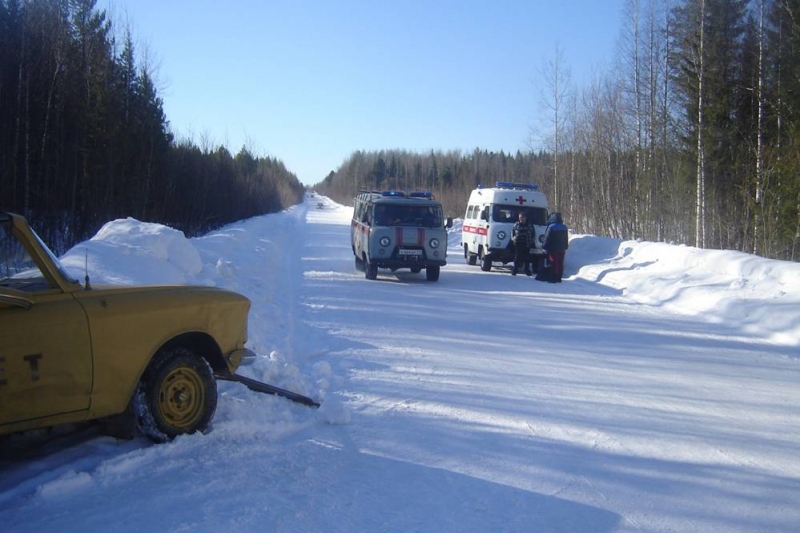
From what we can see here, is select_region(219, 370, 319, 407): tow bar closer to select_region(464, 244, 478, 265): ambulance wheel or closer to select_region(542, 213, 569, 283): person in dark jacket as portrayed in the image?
select_region(542, 213, 569, 283): person in dark jacket

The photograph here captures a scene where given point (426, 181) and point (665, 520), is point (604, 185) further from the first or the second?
point (426, 181)

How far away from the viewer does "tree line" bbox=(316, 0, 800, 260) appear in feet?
77.0

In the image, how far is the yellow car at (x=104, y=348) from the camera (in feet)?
14.5

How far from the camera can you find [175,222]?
3144cm

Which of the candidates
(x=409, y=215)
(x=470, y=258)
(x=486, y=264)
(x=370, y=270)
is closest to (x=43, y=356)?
(x=370, y=270)

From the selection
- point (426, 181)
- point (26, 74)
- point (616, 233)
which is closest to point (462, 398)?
point (26, 74)

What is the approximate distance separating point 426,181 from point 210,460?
310 ft

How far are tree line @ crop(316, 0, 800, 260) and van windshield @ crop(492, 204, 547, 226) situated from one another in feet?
23.4

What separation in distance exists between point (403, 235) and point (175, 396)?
1291 centimetres

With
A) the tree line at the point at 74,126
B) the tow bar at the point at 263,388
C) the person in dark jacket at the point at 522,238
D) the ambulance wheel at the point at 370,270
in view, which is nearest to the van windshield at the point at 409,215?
the ambulance wheel at the point at 370,270

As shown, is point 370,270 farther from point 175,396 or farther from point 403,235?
point 175,396

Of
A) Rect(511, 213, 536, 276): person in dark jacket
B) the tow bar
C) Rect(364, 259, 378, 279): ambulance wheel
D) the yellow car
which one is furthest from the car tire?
Rect(511, 213, 536, 276): person in dark jacket

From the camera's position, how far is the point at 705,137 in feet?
89.0

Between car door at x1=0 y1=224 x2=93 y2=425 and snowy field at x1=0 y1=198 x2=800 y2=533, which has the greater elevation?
car door at x1=0 y1=224 x2=93 y2=425
